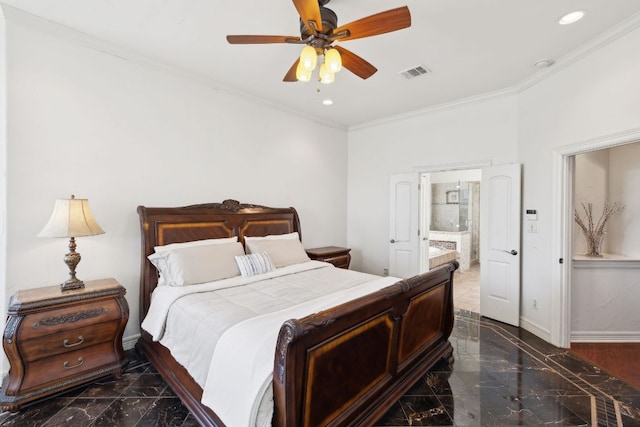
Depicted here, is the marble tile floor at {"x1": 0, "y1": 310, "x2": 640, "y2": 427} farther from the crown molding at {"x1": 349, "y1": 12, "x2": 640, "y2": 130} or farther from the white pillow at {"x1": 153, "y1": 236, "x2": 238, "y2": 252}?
the crown molding at {"x1": 349, "y1": 12, "x2": 640, "y2": 130}

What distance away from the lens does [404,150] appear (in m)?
4.88

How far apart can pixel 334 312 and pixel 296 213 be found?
2.98 metres

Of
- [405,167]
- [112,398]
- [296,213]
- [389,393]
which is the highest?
[405,167]

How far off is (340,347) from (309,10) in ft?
6.54

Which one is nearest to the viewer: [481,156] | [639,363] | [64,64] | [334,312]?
[334,312]

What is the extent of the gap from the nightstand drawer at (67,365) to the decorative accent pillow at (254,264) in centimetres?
127

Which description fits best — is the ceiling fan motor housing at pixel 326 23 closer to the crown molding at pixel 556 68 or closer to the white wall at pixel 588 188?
the crown molding at pixel 556 68

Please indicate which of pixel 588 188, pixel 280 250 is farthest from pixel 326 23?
pixel 588 188

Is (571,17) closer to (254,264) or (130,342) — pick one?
(254,264)

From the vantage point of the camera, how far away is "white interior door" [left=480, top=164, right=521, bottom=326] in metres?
3.67

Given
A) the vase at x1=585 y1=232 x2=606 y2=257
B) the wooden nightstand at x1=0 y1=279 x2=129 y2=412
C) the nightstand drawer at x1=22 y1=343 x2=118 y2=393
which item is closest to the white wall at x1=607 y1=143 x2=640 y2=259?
the vase at x1=585 y1=232 x2=606 y2=257

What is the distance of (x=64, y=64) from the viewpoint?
262cm

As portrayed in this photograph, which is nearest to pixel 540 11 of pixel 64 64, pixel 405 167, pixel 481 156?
pixel 481 156

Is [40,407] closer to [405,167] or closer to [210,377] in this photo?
[210,377]
